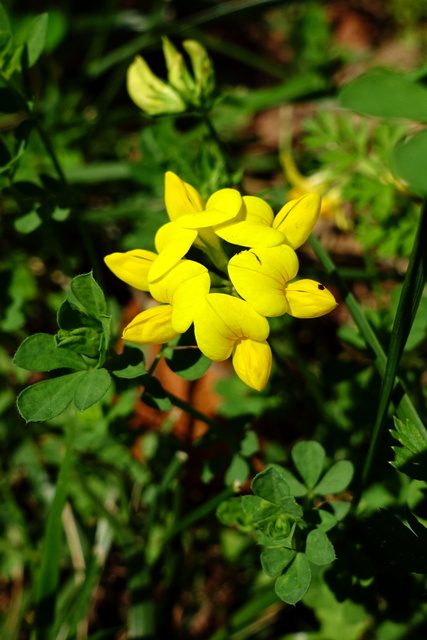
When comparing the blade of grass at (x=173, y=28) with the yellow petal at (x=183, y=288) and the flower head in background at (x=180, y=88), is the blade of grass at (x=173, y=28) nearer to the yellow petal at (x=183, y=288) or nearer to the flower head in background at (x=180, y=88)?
the flower head in background at (x=180, y=88)

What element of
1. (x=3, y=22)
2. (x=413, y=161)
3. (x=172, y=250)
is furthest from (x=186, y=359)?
(x=3, y=22)

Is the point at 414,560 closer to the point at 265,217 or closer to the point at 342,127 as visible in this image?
the point at 265,217

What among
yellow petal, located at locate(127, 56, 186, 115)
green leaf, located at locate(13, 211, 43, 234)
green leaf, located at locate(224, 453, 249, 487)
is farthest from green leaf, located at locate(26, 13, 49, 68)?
green leaf, located at locate(224, 453, 249, 487)

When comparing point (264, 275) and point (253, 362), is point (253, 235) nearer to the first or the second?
point (264, 275)

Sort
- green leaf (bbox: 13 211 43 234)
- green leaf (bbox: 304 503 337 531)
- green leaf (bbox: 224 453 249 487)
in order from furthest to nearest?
green leaf (bbox: 13 211 43 234) → green leaf (bbox: 224 453 249 487) → green leaf (bbox: 304 503 337 531)

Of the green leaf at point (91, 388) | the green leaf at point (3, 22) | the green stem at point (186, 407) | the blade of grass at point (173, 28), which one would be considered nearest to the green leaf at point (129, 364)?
the green leaf at point (91, 388)

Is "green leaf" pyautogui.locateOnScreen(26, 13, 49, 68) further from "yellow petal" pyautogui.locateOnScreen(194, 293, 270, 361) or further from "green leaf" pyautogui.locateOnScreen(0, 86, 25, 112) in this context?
"yellow petal" pyautogui.locateOnScreen(194, 293, 270, 361)

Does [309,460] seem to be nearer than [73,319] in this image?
No
